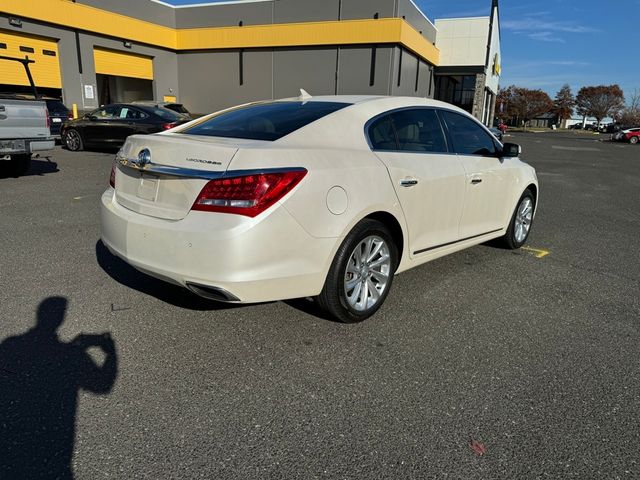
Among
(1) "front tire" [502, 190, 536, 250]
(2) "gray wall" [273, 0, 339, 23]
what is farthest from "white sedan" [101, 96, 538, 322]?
(2) "gray wall" [273, 0, 339, 23]

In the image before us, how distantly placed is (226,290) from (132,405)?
78 cm

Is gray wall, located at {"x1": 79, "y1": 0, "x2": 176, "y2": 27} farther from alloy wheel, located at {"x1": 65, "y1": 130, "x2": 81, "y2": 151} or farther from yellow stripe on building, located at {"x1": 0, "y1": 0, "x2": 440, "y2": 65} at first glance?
alloy wheel, located at {"x1": 65, "y1": 130, "x2": 81, "y2": 151}

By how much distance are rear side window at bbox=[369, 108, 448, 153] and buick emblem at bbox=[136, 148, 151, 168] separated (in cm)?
155

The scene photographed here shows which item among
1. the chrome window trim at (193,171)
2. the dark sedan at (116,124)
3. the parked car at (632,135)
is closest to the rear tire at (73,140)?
the dark sedan at (116,124)

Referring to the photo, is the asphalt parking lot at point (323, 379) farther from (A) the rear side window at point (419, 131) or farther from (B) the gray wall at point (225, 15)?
(B) the gray wall at point (225, 15)

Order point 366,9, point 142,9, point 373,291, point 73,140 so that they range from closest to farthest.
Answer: point 373,291 → point 73,140 → point 366,9 → point 142,9

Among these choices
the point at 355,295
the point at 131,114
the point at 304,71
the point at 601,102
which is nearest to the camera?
the point at 355,295

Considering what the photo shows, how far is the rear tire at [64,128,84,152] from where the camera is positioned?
15305 mm

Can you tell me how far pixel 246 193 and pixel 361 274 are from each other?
1103 millimetres

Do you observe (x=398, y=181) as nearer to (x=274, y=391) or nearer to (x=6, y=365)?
(x=274, y=391)

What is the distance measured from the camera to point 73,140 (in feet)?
50.7

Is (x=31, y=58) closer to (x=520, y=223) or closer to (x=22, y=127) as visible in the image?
(x=22, y=127)

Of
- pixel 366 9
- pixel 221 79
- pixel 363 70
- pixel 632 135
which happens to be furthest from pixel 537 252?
pixel 632 135

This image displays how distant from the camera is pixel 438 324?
3699mm
